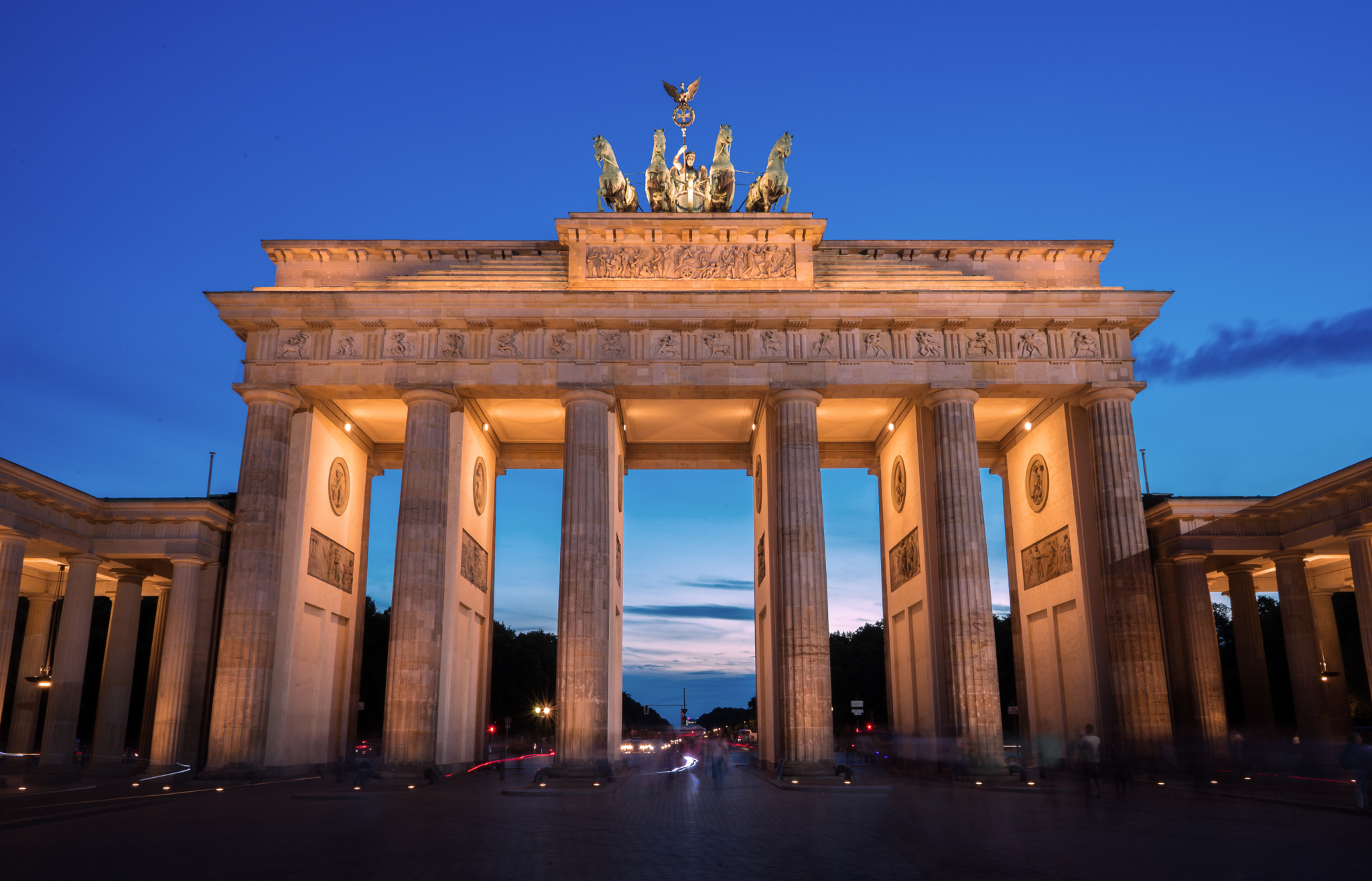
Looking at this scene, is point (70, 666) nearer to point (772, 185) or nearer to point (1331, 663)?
point (772, 185)

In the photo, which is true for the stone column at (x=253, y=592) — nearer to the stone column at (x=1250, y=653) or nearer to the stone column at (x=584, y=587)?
the stone column at (x=584, y=587)

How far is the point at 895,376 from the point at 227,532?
21.8 meters

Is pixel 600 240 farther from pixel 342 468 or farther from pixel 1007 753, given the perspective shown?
pixel 1007 753

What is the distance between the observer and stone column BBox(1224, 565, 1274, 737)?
3056cm

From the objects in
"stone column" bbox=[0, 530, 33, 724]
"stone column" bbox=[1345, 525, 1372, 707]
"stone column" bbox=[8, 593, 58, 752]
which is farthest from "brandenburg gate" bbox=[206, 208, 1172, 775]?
"stone column" bbox=[8, 593, 58, 752]

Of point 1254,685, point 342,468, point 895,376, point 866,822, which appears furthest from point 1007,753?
point 342,468

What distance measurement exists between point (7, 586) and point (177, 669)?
4995 millimetres

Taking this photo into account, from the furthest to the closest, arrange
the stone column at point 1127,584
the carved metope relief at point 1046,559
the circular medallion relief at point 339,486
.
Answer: the circular medallion relief at point 339,486, the carved metope relief at point 1046,559, the stone column at point 1127,584

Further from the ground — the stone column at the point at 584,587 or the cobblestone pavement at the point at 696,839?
the stone column at the point at 584,587

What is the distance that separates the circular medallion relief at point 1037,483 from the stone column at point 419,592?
19735mm

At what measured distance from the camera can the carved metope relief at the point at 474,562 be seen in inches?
1257

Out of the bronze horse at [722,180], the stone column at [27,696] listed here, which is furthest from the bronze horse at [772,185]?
the stone column at [27,696]

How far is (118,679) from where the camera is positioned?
31391 millimetres

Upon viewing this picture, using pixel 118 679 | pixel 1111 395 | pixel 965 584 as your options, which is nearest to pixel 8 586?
pixel 118 679
